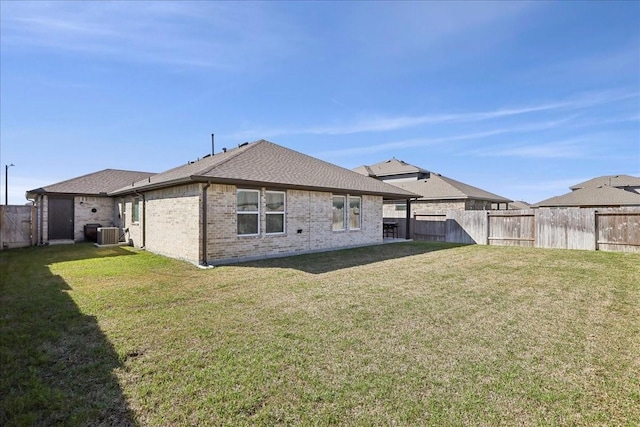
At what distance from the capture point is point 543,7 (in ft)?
35.8

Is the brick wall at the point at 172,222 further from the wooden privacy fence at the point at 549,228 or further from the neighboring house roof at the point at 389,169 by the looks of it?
the neighboring house roof at the point at 389,169

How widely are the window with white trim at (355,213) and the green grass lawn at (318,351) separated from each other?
680cm

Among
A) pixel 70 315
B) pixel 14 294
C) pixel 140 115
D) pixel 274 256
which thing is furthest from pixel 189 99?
pixel 70 315

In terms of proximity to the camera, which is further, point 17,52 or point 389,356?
point 17,52

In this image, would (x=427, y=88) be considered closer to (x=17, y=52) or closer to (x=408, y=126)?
(x=408, y=126)

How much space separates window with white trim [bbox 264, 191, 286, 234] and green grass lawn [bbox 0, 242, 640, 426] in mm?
3767

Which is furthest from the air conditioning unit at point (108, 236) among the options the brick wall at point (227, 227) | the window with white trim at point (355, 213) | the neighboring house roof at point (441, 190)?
the neighboring house roof at point (441, 190)

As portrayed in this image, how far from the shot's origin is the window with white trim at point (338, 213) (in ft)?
45.5

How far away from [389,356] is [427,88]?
52.4ft

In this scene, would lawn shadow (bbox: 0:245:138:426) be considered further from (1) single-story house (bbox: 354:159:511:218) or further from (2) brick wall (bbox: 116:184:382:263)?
(1) single-story house (bbox: 354:159:511:218)

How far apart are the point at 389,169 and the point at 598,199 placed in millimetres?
17174

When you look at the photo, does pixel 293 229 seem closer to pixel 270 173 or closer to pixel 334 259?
pixel 334 259

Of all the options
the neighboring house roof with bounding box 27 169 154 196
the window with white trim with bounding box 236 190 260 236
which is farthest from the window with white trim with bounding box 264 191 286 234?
the neighboring house roof with bounding box 27 169 154 196

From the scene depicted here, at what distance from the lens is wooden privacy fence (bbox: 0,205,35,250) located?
1475 cm
